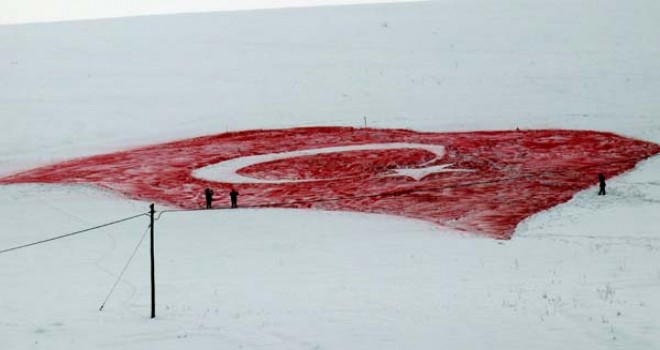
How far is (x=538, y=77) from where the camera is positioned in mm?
55594

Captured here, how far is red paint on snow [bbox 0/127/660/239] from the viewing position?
1083 inches

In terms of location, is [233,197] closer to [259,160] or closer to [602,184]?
[259,160]

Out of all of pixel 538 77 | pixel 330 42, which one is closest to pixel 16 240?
pixel 538 77

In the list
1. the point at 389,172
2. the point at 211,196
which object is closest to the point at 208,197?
the point at 211,196

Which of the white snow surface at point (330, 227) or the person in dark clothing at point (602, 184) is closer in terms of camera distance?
the white snow surface at point (330, 227)

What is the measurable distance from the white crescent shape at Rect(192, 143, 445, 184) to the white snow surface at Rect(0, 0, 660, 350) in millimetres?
4737

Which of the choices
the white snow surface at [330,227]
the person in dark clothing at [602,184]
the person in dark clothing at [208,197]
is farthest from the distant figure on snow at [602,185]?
the person in dark clothing at [208,197]

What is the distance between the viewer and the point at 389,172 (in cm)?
3259

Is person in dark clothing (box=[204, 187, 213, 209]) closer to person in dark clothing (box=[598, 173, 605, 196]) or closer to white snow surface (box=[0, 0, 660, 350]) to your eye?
white snow surface (box=[0, 0, 660, 350])

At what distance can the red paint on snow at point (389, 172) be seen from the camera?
27516 millimetres

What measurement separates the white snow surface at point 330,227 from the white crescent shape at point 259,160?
474 cm

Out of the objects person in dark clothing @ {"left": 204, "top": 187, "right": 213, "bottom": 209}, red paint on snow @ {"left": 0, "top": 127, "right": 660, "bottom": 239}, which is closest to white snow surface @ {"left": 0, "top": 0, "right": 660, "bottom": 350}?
person in dark clothing @ {"left": 204, "top": 187, "right": 213, "bottom": 209}

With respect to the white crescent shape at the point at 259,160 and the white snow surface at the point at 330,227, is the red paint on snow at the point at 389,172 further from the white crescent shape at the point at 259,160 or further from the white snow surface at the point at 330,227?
the white snow surface at the point at 330,227

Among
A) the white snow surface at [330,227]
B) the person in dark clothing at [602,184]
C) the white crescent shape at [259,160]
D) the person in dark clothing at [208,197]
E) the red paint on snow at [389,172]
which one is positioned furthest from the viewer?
the white crescent shape at [259,160]
